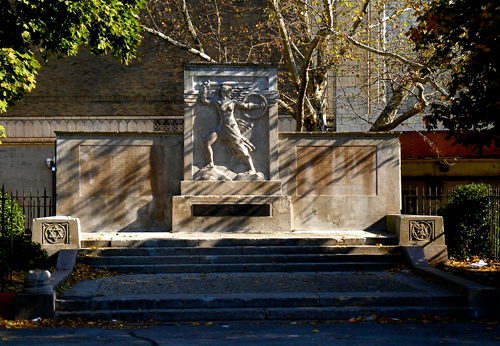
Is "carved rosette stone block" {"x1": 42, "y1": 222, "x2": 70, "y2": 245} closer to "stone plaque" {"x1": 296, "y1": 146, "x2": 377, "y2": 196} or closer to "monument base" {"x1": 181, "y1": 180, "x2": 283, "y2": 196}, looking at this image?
"monument base" {"x1": 181, "y1": 180, "x2": 283, "y2": 196}

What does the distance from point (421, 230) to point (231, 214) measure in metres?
4.24

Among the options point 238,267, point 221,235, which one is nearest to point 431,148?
point 221,235

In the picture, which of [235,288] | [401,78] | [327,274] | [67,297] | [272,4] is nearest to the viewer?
[67,297]

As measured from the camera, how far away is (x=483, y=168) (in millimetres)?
22562

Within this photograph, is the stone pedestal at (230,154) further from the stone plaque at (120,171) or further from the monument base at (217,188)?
the stone plaque at (120,171)

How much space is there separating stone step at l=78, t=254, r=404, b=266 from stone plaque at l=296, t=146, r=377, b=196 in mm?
2827

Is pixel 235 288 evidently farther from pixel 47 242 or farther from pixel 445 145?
pixel 445 145

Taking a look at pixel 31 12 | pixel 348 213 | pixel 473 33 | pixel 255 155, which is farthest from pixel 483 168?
pixel 31 12

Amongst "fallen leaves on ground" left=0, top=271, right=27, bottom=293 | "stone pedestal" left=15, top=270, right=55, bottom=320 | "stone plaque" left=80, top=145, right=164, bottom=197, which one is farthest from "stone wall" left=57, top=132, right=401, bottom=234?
"stone pedestal" left=15, top=270, right=55, bottom=320

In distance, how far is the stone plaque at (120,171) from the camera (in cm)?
1367

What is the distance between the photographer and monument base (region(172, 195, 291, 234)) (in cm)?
1319

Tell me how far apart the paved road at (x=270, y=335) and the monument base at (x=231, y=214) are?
5.16 metres

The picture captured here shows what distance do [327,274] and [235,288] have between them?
2102mm

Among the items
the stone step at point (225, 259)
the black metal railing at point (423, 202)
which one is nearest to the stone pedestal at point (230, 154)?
the stone step at point (225, 259)
